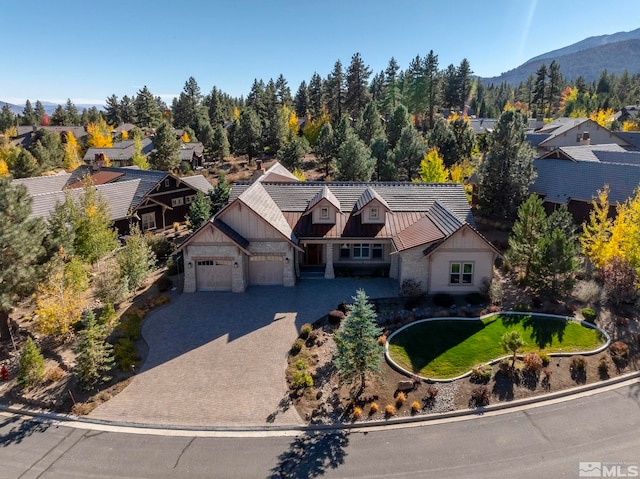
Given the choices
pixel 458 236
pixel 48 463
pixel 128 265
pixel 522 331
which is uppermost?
pixel 458 236

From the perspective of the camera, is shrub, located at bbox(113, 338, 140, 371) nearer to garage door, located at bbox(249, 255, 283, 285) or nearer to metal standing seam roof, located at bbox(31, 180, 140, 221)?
garage door, located at bbox(249, 255, 283, 285)

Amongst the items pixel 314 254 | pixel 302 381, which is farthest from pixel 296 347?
pixel 314 254

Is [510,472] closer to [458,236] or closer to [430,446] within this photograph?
[430,446]

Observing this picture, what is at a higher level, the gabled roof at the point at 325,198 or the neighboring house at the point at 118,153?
the neighboring house at the point at 118,153

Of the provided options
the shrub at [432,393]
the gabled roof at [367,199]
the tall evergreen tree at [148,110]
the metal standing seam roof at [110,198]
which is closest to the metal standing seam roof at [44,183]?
the metal standing seam roof at [110,198]

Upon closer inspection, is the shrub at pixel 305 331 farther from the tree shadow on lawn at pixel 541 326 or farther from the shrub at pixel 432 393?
the tree shadow on lawn at pixel 541 326

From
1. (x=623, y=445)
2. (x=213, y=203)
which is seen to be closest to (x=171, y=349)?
(x=623, y=445)
